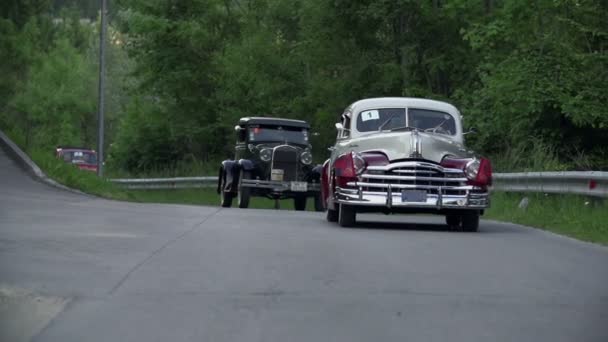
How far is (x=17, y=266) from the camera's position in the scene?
31.8 feet

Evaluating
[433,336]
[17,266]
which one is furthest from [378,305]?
[17,266]

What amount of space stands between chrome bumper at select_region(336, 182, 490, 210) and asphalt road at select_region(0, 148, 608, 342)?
711 millimetres

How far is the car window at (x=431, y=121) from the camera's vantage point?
58.6 ft

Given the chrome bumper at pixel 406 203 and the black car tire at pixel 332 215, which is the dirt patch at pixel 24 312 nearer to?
the chrome bumper at pixel 406 203

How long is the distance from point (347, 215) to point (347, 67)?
26.7 meters

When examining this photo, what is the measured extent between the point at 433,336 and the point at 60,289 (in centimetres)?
280

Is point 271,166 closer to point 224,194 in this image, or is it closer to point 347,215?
point 224,194

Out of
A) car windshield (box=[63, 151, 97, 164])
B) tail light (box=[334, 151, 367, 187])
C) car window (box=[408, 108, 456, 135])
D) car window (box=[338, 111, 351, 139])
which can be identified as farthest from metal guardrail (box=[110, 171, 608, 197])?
car windshield (box=[63, 151, 97, 164])

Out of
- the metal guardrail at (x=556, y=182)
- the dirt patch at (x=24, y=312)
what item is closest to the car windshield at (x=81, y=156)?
the metal guardrail at (x=556, y=182)

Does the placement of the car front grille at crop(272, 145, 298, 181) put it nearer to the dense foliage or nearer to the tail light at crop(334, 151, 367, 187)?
the dense foliage

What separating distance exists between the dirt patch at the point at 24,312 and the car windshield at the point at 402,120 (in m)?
9.95

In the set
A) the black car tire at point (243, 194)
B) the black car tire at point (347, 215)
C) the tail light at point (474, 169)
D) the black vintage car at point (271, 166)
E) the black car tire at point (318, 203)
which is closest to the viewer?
the tail light at point (474, 169)

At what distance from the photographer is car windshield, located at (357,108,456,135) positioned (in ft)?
58.4

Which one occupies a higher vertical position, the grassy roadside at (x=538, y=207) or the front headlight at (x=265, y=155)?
the front headlight at (x=265, y=155)
